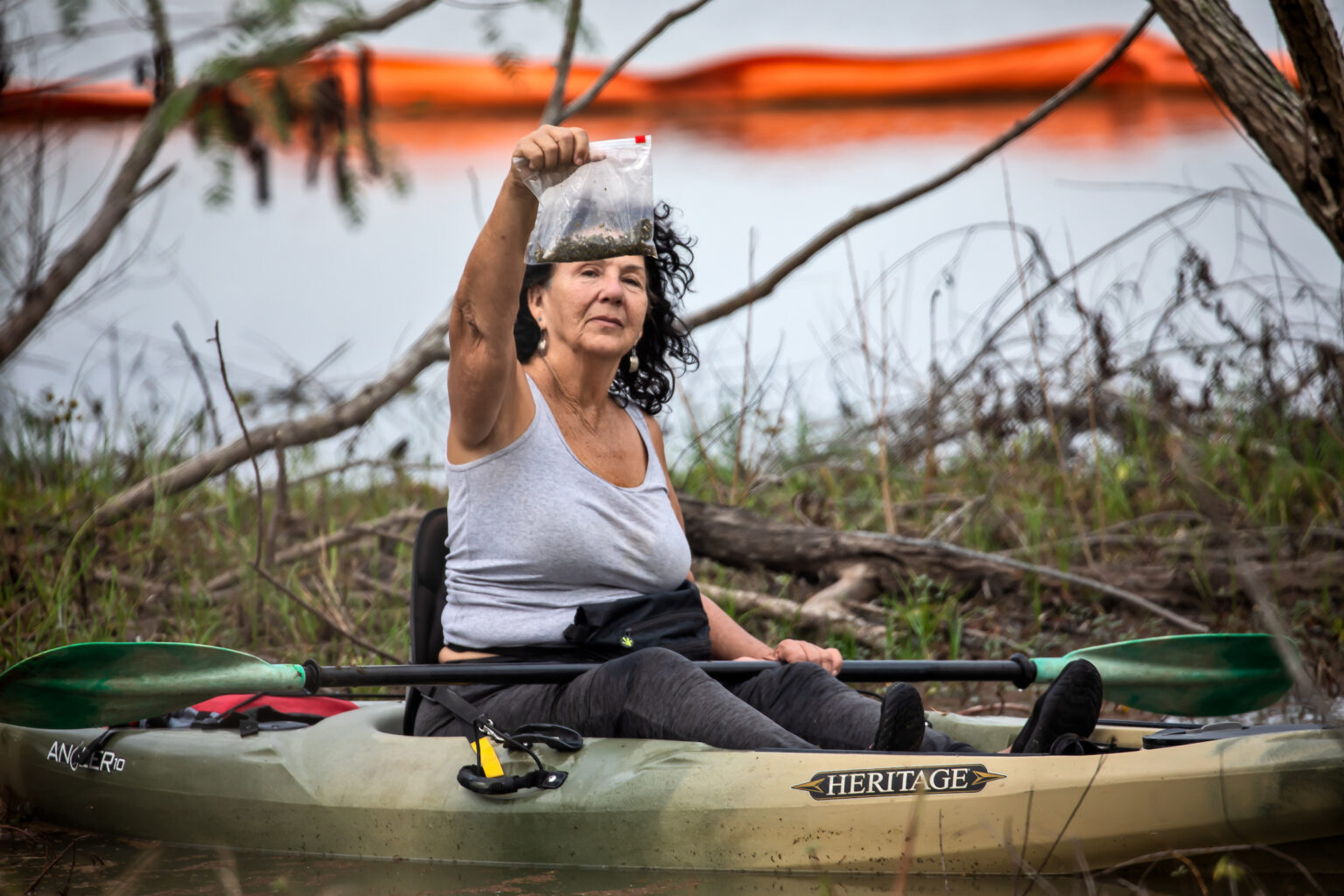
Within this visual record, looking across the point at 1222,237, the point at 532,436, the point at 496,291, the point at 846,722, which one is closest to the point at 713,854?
the point at 846,722

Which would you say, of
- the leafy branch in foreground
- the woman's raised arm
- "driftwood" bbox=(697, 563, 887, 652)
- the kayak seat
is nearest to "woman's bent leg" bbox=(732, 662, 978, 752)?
the kayak seat

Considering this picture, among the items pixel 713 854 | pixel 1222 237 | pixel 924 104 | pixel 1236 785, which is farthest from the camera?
pixel 924 104

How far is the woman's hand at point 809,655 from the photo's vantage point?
7.73ft

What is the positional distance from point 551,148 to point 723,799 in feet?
3.56

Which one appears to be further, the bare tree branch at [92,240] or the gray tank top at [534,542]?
the bare tree branch at [92,240]

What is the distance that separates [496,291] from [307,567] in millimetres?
2298

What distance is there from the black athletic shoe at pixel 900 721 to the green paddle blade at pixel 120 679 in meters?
1.09

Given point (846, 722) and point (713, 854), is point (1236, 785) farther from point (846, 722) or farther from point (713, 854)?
point (713, 854)

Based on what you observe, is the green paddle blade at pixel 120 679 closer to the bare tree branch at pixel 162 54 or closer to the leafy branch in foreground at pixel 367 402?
the bare tree branch at pixel 162 54

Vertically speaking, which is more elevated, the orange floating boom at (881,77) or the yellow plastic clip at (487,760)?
the orange floating boom at (881,77)

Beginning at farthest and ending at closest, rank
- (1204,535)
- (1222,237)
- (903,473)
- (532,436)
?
(1222,237)
(903,473)
(1204,535)
(532,436)

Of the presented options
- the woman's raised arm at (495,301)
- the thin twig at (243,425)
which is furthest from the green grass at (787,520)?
the woman's raised arm at (495,301)

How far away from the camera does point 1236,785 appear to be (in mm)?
1826

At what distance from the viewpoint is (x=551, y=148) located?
6.07ft
